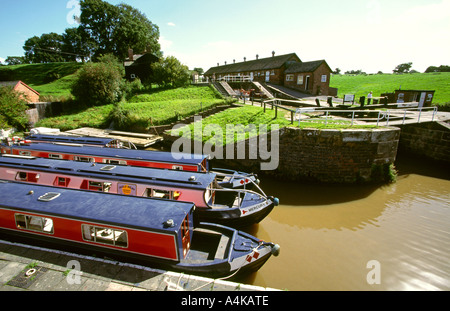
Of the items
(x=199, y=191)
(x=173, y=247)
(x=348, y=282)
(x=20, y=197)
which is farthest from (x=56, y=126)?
(x=348, y=282)

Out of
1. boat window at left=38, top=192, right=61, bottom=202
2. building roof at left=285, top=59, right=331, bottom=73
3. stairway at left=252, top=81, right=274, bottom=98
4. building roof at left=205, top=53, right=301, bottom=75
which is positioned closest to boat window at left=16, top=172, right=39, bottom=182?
boat window at left=38, top=192, right=61, bottom=202

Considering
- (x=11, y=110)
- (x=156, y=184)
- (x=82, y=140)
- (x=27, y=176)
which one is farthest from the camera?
(x=11, y=110)

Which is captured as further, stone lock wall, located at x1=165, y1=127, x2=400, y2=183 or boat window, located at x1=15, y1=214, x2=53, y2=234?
stone lock wall, located at x1=165, y1=127, x2=400, y2=183

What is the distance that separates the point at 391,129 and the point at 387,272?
8472mm

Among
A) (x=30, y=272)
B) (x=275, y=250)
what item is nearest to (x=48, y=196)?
(x=30, y=272)

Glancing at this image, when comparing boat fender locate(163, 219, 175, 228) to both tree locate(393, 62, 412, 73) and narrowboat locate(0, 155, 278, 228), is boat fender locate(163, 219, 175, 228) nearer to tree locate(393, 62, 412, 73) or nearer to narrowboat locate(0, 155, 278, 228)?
narrowboat locate(0, 155, 278, 228)

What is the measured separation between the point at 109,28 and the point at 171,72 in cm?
2805

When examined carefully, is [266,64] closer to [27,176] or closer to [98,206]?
[27,176]

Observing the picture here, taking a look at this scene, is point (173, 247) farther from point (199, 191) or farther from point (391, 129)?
point (391, 129)

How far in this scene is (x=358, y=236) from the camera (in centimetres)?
821

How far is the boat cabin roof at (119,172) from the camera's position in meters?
8.05

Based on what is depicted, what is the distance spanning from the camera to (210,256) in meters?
6.53

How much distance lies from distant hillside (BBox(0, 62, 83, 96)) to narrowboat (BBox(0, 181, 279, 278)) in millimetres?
45284

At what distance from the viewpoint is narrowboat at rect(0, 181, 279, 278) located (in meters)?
5.71
